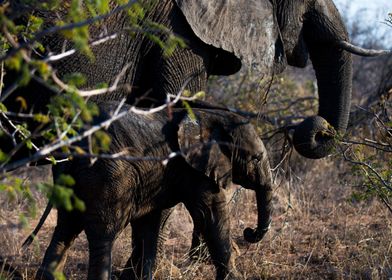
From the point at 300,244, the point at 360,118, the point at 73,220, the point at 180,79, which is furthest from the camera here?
the point at 360,118

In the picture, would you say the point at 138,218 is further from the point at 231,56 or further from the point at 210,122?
the point at 231,56

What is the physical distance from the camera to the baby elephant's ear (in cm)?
433

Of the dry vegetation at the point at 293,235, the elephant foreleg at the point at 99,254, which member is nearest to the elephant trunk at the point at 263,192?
the dry vegetation at the point at 293,235

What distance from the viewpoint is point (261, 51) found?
538 cm

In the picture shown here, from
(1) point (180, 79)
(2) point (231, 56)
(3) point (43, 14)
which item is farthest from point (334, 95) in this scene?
(3) point (43, 14)

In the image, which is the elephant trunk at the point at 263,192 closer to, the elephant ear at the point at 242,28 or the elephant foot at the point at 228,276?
the elephant foot at the point at 228,276

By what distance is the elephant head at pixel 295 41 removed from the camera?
5.18 meters

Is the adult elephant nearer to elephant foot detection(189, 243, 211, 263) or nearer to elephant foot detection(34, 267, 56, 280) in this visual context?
elephant foot detection(189, 243, 211, 263)

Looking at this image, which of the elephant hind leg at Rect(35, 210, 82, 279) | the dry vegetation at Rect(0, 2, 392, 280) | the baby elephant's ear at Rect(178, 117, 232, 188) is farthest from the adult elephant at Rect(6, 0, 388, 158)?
the elephant hind leg at Rect(35, 210, 82, 279)

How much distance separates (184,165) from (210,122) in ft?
0.91

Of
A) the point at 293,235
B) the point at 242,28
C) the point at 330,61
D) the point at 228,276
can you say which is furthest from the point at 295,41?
the point at 228,276

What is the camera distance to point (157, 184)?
14.1 feet

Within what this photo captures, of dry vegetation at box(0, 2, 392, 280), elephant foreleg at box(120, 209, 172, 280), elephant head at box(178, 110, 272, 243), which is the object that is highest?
elephant head at box(178, 110, 272, 243)

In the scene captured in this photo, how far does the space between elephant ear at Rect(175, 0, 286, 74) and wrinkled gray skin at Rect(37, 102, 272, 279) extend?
2.63 feet
